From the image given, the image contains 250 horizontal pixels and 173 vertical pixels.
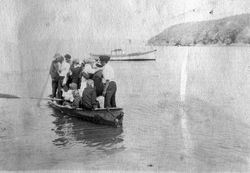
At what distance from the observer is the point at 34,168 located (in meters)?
2.06

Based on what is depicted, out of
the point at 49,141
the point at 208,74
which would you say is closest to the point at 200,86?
the point at 208,74

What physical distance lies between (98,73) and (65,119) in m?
0.36

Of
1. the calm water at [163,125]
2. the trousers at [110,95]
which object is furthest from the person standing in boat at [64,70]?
the trousers at [110,95]

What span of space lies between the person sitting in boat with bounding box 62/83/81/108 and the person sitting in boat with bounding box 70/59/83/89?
2cm

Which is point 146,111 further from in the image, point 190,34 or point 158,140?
point 190,34

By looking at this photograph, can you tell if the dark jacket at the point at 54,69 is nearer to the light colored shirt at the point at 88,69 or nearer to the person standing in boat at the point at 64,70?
the person standing in boat at the point at 64,70

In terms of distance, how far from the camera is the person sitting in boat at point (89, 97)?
7.39 ft

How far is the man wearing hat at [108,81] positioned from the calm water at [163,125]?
46 millimetres

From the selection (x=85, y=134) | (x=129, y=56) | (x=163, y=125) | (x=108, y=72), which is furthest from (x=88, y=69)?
(x=163, y=125)

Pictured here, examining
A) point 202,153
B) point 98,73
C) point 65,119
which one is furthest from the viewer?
point 65,119

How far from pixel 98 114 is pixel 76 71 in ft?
0.96

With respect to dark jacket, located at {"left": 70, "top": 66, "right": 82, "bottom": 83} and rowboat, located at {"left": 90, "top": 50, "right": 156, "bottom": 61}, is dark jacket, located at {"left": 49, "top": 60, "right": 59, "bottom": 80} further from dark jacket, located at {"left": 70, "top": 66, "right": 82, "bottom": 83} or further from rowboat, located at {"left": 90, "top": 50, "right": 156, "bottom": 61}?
rowboat, located at {"left": 90, "top": 50, "right": 156, "bottom": 61}

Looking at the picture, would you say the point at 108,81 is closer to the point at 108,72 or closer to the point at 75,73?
the point at 108,72

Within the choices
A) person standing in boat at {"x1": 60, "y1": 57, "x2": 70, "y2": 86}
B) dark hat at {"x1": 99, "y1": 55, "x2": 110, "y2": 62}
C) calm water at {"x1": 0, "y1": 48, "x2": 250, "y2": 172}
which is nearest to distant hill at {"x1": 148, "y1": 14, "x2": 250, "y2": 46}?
calm water at {"x1": 0, "y1": 48, "x2": 250, "y2": 172}
